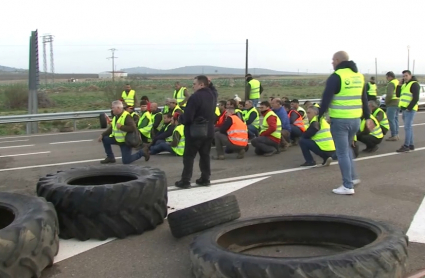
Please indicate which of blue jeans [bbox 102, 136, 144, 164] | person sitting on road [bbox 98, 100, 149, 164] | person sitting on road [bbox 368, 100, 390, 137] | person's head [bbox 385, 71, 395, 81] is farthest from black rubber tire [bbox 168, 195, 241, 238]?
person's head [bbox 385, 71, 395, 81]

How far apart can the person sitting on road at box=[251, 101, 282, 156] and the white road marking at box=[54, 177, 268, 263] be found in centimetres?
269

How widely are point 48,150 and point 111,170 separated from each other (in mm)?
7301

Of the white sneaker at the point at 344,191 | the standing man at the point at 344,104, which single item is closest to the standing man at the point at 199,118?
the standing man at the point at 344,104

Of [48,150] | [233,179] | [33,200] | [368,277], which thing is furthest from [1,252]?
[48,150]

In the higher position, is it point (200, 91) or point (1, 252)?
point (200, 91)

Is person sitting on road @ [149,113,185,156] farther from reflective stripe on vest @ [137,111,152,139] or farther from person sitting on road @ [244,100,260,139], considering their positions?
person sitting on road @ [244,100,260,139]

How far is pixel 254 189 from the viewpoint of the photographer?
25.9 feet

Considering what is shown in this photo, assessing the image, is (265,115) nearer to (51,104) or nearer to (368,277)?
(368,277)

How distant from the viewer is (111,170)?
6816mm

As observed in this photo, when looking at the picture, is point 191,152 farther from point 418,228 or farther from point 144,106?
Answer: point 144,106

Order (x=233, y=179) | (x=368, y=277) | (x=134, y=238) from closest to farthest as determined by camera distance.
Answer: (x=368, y=277)
(x=134, y=238)
(x=233, y=179)

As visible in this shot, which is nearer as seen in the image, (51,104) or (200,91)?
(200,91)

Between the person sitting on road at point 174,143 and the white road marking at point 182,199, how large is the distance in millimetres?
3133

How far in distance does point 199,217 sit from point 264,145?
6.15 meters
